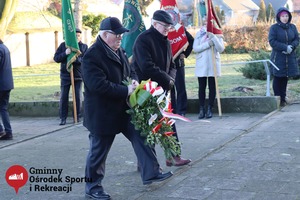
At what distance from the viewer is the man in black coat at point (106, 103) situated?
5707 millimetres

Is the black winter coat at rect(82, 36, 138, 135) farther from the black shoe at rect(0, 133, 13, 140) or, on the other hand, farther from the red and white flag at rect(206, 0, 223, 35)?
the red and white flag at rect(206, 0, 223, 35)

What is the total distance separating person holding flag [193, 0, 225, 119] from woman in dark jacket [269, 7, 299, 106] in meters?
1.12

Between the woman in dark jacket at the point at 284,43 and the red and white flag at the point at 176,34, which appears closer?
the red and white flag at the point at 176,34

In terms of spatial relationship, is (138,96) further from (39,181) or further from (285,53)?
(285,53)

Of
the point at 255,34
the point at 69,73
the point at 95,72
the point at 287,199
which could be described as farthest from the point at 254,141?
the point at 255,34

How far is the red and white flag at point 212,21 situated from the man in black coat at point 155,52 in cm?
386

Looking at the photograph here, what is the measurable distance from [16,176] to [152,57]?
2.28 metres

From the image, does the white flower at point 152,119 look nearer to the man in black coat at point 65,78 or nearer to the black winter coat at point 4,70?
the black winter coat at point 4,70

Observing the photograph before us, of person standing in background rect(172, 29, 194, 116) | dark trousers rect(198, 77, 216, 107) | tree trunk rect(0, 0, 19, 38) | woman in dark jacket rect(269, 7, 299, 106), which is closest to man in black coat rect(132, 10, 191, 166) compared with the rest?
person standing in background rect(172, 29, 194, 116)

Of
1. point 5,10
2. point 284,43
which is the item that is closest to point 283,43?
point 284,43

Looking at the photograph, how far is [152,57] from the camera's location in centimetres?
676

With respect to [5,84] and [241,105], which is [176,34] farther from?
[5,84]

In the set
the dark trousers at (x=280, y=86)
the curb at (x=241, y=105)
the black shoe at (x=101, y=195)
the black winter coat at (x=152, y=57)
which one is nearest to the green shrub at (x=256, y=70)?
the dark trousers at (x=280, y=86)

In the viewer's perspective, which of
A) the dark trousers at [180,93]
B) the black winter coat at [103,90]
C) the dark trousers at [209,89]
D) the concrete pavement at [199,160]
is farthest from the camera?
the dark trousers at [209,89]
